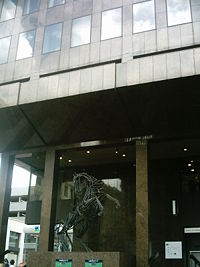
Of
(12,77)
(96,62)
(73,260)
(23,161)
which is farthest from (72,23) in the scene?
(73,260)

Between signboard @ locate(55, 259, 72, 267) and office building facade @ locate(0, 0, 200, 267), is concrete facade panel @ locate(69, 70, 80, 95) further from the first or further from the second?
signboard @ locate(55, 259, 72, 267)

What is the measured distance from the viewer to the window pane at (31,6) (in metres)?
23.3

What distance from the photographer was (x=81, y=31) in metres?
21.2

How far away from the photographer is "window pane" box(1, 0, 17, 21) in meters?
24.1

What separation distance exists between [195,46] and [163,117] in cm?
385

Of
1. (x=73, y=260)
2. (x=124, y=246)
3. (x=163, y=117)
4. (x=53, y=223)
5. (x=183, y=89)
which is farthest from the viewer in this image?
(x=124, y=246)

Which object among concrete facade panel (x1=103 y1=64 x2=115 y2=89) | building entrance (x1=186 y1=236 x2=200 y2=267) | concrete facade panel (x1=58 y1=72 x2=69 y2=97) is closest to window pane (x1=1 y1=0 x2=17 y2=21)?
concrete facade panel (x1=58 y1=72 x2=69 y2=97)

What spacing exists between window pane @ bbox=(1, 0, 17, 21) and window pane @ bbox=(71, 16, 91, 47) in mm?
5059

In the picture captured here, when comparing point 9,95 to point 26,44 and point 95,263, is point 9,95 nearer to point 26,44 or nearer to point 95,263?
point 26,44

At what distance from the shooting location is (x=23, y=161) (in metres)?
26.3

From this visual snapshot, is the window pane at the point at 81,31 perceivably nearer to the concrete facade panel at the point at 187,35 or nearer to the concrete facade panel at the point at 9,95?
the concrete facade panel at the point at 9,95

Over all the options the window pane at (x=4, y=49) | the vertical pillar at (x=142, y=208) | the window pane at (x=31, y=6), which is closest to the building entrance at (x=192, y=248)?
the vertical pillar at (x=142, y=208)

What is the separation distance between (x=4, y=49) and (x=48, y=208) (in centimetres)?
1016

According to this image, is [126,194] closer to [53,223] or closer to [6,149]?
[53,223]
